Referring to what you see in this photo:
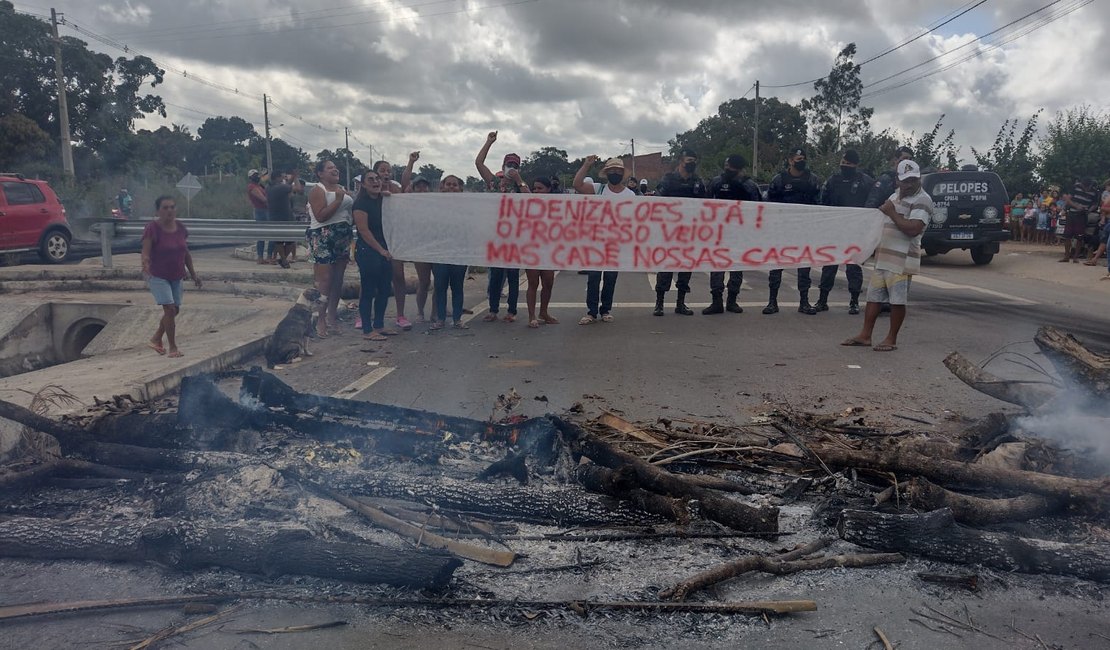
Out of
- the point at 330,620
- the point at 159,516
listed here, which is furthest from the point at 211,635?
the point at 159,516

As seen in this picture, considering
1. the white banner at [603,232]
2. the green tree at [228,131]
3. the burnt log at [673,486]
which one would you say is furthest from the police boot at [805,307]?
the green tree at [228,131]

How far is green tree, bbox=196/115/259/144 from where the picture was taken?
84.4m

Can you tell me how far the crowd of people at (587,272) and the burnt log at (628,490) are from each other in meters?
4.90

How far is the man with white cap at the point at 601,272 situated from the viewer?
9.32 metres

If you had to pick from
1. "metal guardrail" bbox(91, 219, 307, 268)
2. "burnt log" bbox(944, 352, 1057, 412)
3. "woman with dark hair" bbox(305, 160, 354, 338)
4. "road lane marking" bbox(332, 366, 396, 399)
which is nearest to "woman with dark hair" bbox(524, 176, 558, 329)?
"woman with dark hair" bbox(305, 160, 354, 338)

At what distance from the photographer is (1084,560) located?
3.47 m

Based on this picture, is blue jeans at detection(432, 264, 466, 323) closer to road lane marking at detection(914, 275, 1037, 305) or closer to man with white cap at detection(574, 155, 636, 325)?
man with white cap at detection(574, 155, 636, 325)

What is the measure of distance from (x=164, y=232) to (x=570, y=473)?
555 centimetres

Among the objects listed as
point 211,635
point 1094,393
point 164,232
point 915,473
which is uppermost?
point 164,232

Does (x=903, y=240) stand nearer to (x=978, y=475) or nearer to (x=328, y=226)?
(x=978, y=475)

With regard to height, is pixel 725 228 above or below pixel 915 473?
above

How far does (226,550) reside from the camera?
353 centimetres

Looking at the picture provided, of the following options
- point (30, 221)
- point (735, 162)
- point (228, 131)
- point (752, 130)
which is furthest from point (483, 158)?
point (228, 131)

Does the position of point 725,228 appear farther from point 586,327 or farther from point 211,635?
point 211,635
